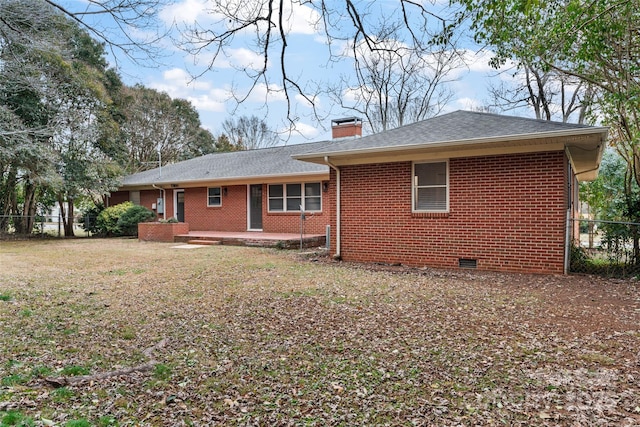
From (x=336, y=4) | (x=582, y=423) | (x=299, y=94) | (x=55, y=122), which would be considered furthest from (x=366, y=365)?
(x=55, y=122)

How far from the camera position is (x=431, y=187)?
9047 mm

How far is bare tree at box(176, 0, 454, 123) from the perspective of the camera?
193 inches

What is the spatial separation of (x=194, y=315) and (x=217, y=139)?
3289 centimetres

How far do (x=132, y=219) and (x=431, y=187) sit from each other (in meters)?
13.3

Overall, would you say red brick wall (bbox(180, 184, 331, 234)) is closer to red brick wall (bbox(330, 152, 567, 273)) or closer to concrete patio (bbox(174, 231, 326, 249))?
concrete patio (bbox(174, 231, 326, 249))

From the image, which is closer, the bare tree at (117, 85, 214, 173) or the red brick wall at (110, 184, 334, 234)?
the red brick wall at (110, 184, 334, 234)

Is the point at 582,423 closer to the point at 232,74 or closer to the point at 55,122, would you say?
the point at 232,74

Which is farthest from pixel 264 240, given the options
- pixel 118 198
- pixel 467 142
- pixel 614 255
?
pixel 118 198

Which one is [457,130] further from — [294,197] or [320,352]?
[294,197]

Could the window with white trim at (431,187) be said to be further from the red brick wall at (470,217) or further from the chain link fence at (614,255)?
the chain link fence at (614,255)

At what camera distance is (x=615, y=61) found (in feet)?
28.3

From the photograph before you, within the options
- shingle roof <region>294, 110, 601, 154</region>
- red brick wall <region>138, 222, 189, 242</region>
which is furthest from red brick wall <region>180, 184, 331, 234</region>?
shingle roof <region>294, 110, 601, 154</region>

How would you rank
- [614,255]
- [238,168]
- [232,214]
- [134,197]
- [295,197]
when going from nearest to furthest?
Answer: [614,255] < [295,197] < [232,214] < [238,168] < [134,197]

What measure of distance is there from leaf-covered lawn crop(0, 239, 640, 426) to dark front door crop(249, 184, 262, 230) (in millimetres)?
8869
